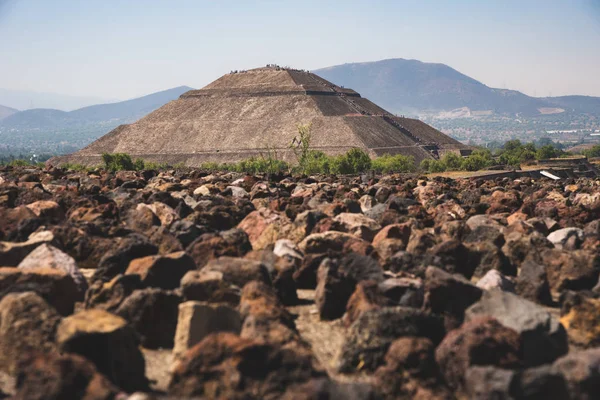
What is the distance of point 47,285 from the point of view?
13.4 meters

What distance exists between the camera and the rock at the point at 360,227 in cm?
2141

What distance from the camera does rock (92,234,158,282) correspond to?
1583 centimetres

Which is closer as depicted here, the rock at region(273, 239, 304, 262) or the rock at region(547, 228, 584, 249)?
the rock at region(273, 239, 304, 262)

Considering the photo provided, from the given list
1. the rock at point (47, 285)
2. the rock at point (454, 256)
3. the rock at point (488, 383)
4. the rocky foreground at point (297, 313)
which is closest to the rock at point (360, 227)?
the rocky foreground at point (297, 313)

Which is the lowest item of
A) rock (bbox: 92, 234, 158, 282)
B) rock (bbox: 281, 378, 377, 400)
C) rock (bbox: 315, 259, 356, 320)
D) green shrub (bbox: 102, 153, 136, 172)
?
green shrub (bbox: 102, 153, 136, 172)

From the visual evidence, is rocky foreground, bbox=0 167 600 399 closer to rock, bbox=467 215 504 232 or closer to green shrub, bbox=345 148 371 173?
rock, bbox=467 215 504 232

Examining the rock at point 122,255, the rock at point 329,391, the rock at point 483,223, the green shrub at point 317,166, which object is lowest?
the green shrub at point 317,166

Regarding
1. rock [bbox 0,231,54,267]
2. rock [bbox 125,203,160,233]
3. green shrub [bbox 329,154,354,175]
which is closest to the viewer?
rock [bbox 0,231,54,267]

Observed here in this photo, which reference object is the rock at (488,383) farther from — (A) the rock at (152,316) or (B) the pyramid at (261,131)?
(B) the pyramid at (261,131)

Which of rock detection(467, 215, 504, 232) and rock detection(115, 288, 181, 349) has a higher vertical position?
rock detection(115, 288, 181, 349)

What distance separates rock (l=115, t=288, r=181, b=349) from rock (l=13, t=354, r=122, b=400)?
10.6 feet

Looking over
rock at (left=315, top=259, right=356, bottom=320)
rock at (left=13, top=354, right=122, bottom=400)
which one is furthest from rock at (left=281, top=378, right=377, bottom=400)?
rock at (left=315, top=259, right=356, bottom=320)

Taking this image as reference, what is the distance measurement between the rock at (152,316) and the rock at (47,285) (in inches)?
57.3

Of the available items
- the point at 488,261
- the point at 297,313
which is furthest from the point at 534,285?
the point at 297,313
